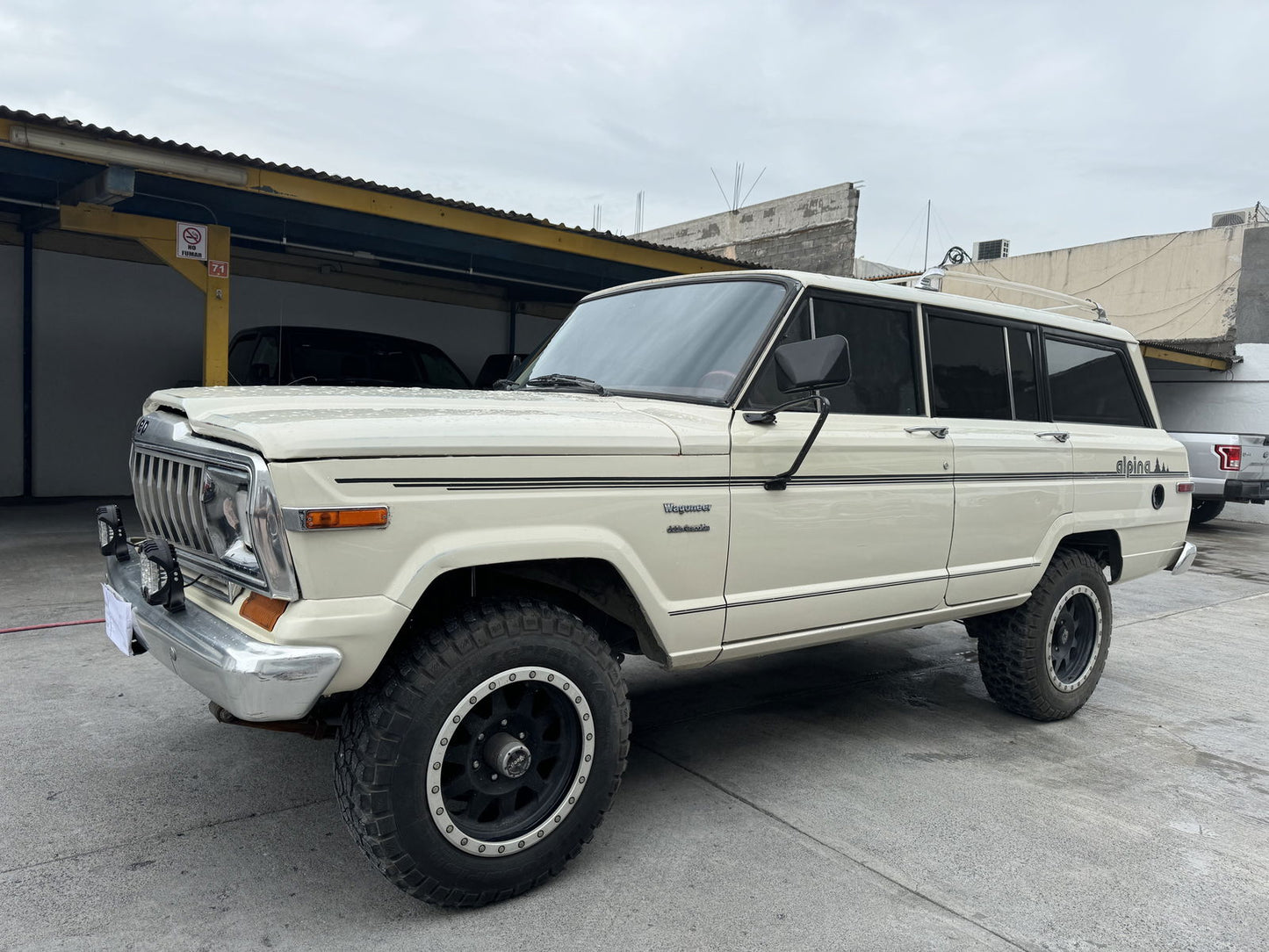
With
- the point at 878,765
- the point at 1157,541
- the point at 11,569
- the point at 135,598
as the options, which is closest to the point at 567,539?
the point at 135,598

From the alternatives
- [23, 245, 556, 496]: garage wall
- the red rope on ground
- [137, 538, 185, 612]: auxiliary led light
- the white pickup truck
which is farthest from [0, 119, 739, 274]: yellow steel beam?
the white pickup truck

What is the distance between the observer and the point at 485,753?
104 inches

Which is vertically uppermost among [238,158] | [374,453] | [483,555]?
[238,158]

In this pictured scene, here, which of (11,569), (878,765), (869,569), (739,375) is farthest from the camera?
(11,569)

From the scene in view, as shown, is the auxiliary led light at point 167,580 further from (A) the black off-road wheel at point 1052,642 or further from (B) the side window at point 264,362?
(B) the side window at point 264,362

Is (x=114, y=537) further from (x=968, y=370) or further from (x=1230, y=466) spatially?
(x=1230, y=466)

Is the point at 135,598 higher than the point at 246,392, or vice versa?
the point at 246,392

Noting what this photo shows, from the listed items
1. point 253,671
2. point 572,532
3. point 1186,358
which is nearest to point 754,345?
point 572,532

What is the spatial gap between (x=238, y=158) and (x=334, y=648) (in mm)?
6576

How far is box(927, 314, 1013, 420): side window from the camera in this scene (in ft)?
13.1

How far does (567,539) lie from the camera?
267 cm

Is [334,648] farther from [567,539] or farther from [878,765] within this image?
[878,765]

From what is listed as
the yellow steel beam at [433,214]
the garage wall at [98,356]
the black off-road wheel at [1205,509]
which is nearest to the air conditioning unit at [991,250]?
the black off-road wheel at [1205,509]

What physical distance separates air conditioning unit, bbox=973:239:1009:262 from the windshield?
75.2 ft
